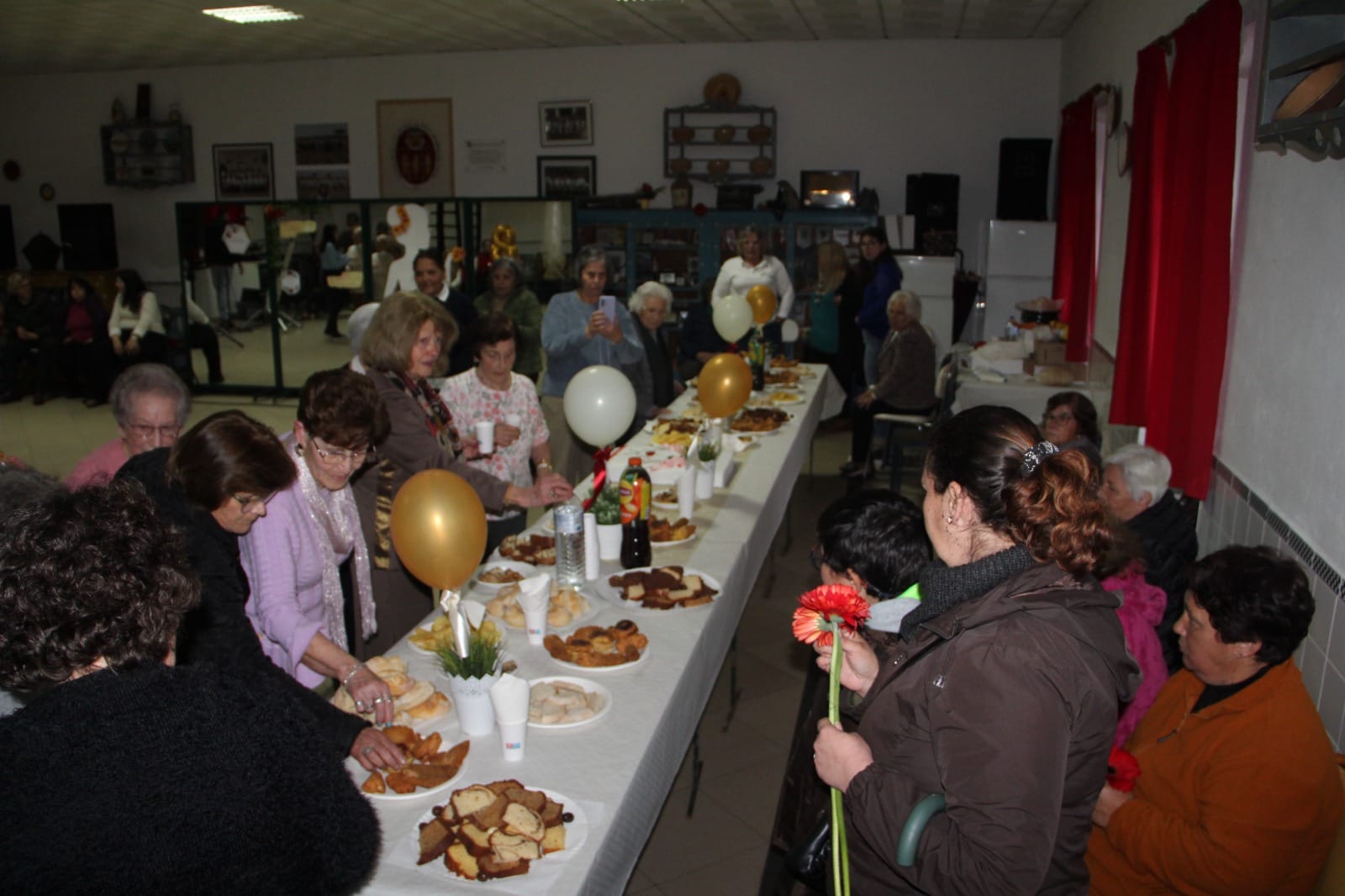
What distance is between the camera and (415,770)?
1.83m

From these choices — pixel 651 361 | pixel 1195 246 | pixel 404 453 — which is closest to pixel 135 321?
pixel 651 361

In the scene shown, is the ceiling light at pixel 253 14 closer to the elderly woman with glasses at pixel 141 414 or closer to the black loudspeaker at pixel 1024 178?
the elderly woman with glasses at pixel 141 414

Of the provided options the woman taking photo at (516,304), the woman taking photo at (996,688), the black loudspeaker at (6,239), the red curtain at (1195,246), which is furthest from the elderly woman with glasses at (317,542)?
the black loudspeaker at (6,239)

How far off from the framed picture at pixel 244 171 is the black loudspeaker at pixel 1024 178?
8.37 m

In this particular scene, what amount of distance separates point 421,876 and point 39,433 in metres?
8.42

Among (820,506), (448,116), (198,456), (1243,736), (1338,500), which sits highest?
(448,116)

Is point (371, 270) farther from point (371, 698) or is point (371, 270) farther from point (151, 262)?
point (371, 698)

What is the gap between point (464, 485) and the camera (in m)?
2.27

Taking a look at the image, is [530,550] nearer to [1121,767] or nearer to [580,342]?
[1121,767]

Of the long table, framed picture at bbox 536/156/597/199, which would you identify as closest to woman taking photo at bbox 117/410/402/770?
the long table

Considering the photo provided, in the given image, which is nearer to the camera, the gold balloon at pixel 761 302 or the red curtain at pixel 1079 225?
the gold balloon at pixel 761 302

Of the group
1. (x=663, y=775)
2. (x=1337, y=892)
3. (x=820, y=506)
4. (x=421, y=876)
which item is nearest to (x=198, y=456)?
(x=421, y=876)

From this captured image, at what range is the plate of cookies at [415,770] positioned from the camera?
178 centimetres

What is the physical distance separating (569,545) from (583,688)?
0.66m
